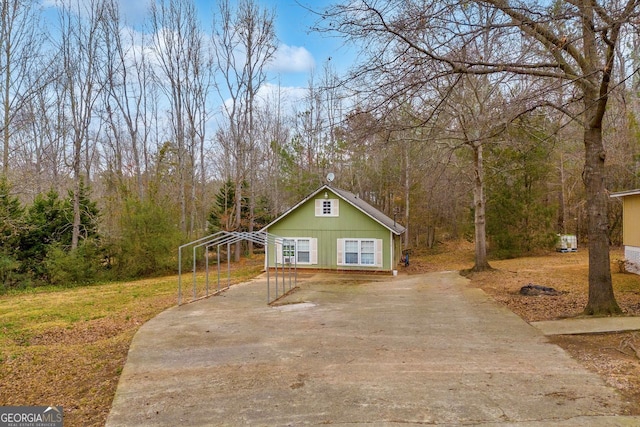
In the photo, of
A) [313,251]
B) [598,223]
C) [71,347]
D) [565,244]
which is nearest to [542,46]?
[598,223]

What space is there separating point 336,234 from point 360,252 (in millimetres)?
1383

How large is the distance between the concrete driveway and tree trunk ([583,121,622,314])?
1.48 metres

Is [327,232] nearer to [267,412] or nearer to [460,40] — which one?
[460,40]

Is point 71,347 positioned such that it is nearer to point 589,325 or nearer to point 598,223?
point 589,325

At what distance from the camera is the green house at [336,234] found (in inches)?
703

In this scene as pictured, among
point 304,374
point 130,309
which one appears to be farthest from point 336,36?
point 130,309

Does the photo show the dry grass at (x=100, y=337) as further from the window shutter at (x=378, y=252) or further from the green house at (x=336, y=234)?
the window shutter at (x=378, y=252)

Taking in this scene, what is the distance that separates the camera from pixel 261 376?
5.24 m

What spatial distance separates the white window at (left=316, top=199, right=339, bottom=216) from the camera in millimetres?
18281

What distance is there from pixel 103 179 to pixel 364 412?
103 feet

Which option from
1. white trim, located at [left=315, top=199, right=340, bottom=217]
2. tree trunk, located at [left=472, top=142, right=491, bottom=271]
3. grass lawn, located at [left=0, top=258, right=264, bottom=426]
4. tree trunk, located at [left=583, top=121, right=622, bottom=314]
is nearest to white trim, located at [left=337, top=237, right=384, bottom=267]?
white trim, located at [left=315, top=199, right=340, bottom=217]

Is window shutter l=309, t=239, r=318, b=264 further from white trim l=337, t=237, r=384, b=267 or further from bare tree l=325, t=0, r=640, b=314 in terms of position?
bare tree l=325, t=0, r=640, b=314

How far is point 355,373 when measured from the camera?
5.25m

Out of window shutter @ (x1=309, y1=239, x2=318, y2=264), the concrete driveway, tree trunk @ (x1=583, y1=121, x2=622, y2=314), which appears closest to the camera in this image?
the concrete driveway
